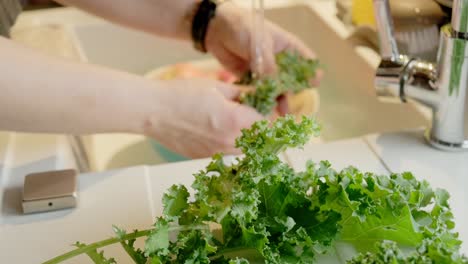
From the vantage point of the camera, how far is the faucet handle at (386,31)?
31.0 inches

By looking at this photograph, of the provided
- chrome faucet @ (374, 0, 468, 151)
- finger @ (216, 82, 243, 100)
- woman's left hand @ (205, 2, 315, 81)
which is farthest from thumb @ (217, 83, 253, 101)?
chrome faucet @ (374, 0, 468, 151)

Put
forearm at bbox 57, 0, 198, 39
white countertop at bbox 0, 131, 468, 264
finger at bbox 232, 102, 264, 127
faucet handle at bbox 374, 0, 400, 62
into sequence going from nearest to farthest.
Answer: white countertop at bbox 0, 131, 468, 264, faucet handle at bbox 374, 0, 400, 62, finger at bbox 232, 102, 264, 127, forearm at bbox 57, 0, 198, 39

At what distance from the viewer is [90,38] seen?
1381 mm

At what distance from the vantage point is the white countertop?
683 millimetres

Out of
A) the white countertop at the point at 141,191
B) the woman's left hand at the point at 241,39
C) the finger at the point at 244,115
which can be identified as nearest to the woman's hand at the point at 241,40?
the woman's left hand at the point at 241,39

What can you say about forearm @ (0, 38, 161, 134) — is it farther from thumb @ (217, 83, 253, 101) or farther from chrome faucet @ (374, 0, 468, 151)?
chrome faucet @ (374, 0, 468, 151)

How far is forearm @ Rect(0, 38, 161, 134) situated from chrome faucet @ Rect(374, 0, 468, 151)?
0.30 m

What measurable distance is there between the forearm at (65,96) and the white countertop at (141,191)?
2.8 inches

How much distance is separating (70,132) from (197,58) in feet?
2.17

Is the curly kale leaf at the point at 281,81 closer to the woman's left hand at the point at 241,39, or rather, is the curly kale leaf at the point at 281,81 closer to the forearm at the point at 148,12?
the woman's left hand at the point at 241,39

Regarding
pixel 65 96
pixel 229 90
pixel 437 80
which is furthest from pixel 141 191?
pixel 437 80

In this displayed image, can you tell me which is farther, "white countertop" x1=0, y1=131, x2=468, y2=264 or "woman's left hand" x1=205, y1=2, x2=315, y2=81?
"woman's left hand" x1=205, y1=2, x2=315, y2=81

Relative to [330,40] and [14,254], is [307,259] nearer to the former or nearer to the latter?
[14,254]

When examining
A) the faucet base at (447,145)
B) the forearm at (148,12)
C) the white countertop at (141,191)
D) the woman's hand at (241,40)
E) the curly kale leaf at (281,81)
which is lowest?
the white countertop at (141,191)
